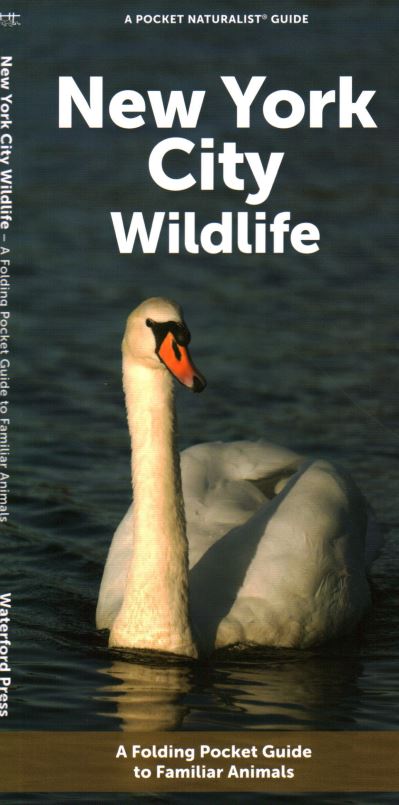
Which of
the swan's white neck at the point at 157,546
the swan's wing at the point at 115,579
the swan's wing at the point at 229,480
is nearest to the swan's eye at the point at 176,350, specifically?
the swan's white neck at the point at 157,546

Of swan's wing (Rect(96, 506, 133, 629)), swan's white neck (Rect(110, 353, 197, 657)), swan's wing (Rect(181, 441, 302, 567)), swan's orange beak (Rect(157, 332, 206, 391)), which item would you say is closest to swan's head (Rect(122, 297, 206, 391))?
swan's orange beak (Rect(157, 332, 206, 391))

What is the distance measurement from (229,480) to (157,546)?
63.8 inches

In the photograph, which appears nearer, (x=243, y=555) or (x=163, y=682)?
(x=163, y=682)

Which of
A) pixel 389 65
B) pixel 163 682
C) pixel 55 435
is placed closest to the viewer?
pixel 163 682

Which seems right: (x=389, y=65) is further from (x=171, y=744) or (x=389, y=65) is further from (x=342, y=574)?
(x=171, y=744)

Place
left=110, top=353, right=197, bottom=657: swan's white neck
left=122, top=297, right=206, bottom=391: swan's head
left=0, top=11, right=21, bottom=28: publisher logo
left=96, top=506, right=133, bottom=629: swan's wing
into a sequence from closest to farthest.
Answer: left=122, top=297, right=206, bottom=391: swan's head, left=110, top=353, right=197, bottom=657: swan's white neck, left=0, top=11, right=21, bottom=28: publisher logo, left=96, top=506, right=133, bottom=629: swan's wing

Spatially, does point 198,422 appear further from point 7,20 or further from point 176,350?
point 176,350

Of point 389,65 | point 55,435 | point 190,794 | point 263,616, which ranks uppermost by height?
point 389,65

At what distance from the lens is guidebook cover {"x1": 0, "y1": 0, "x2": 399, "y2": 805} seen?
7.64 m

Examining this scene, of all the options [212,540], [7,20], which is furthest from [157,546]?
[7,20]

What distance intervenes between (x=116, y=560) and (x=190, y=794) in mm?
2458

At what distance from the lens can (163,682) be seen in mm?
8156

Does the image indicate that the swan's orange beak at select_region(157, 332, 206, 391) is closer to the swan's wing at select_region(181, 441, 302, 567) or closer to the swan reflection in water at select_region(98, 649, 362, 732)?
the swan reflection in water at select_region(98, 649, 362, 732)

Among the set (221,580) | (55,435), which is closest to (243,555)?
(221,580)
